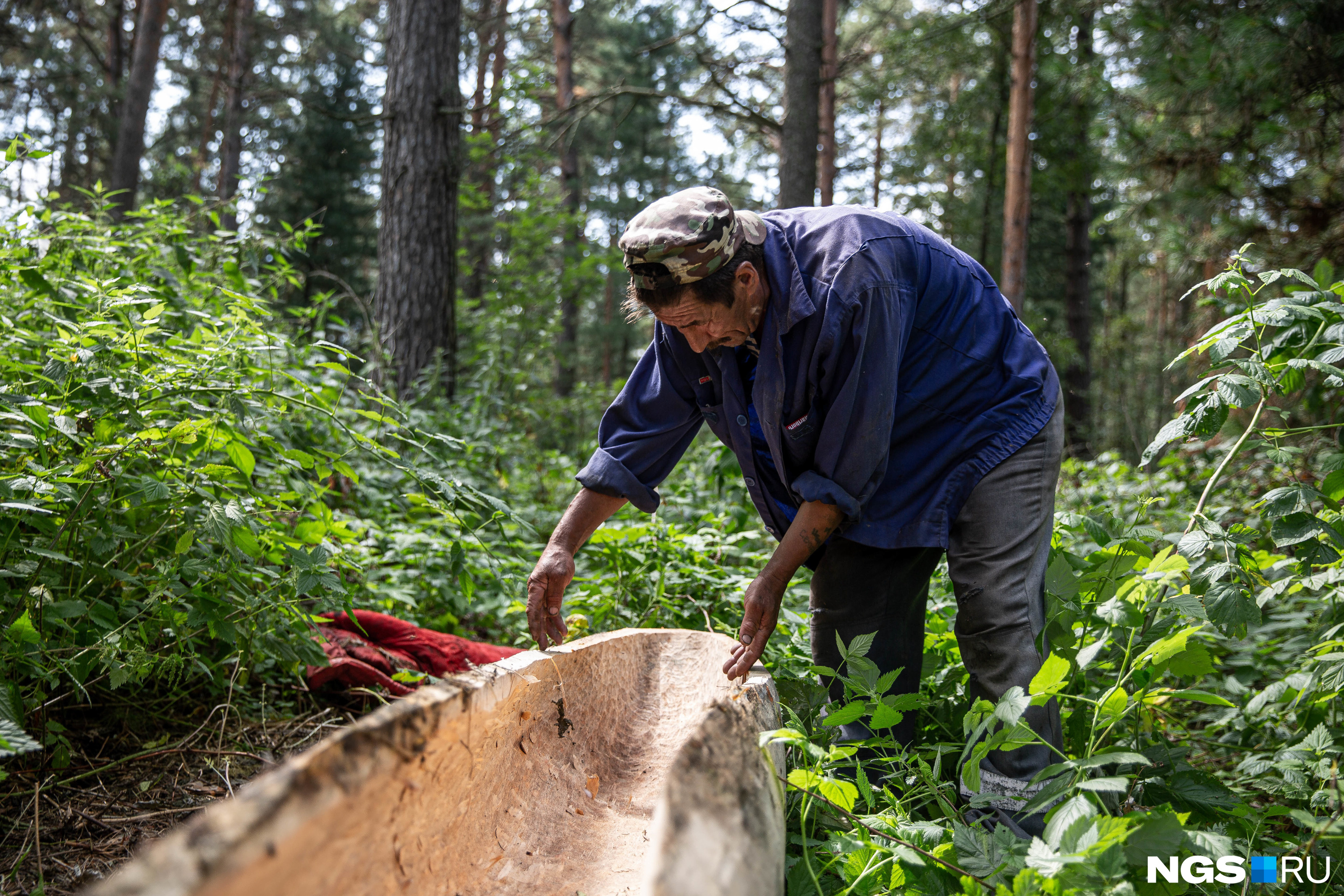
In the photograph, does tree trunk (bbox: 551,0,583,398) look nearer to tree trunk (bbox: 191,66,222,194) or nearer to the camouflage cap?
the camouflage cap

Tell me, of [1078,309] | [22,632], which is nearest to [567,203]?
[1078,309]

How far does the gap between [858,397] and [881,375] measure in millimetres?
78

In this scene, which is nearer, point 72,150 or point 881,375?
point 881,375

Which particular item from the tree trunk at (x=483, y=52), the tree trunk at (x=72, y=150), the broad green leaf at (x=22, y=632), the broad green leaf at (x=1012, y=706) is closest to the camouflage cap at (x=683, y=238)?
the broad green leaf at (x=1012, y=706)

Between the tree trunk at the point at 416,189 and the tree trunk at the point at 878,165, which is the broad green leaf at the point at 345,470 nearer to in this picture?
the tree trunk at the point at 416,189

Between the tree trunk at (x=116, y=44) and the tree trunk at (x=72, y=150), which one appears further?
the tree trunk at (x=72, y=150)

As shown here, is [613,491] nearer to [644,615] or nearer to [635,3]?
[644,615]

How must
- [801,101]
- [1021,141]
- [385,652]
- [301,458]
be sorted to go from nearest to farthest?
[301,458] → [385,652] → [801,101] → [1021,141]

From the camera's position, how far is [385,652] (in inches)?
111

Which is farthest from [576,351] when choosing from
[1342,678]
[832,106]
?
[1342,678]

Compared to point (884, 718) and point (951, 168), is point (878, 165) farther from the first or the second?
point (884, 718)

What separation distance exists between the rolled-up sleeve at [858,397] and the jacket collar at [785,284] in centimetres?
10

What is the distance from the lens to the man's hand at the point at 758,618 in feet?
6.48

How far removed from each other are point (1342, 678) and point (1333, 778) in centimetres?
23
